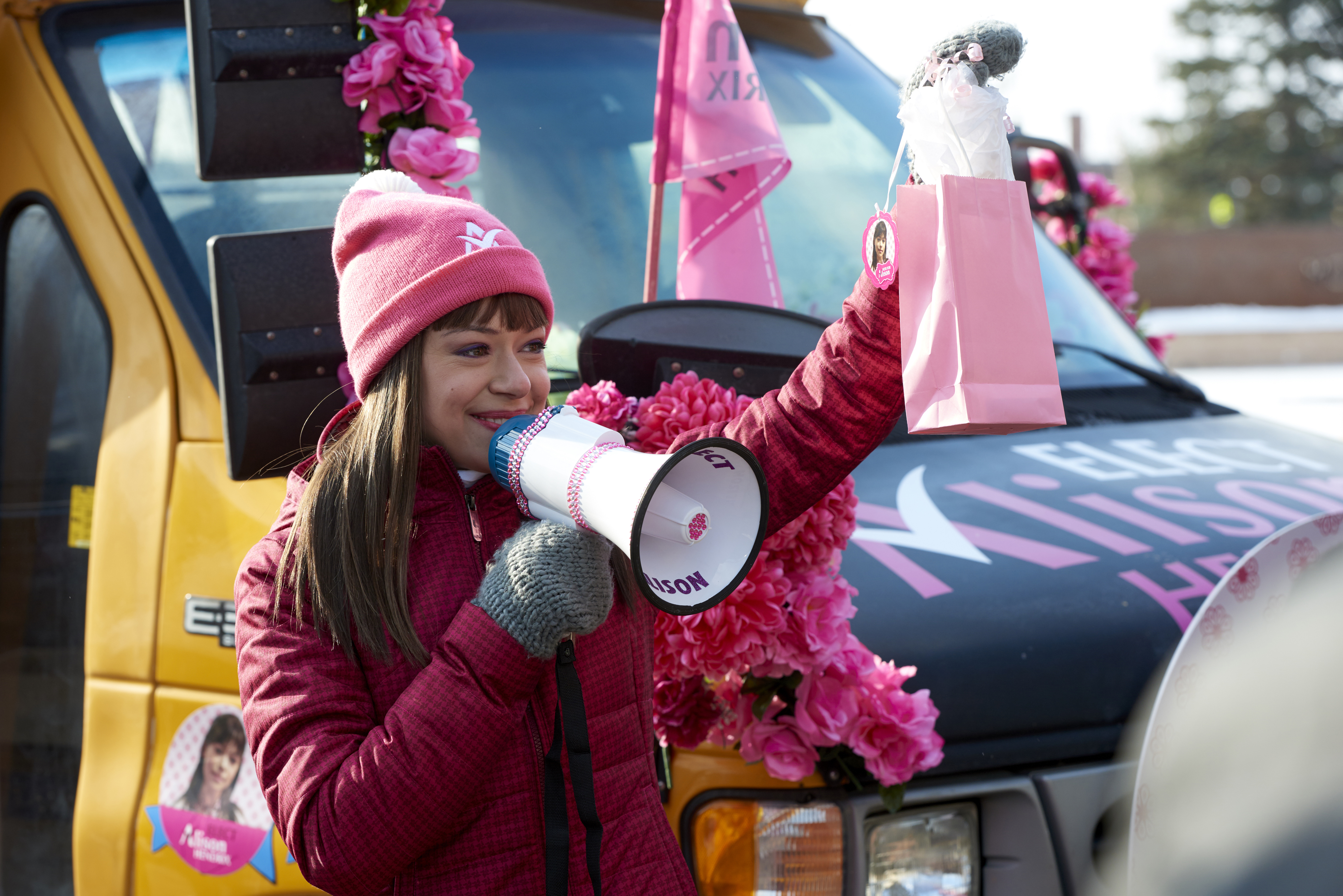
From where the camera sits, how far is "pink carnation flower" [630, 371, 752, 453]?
214cm

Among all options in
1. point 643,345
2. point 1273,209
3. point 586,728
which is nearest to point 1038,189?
point 643,345

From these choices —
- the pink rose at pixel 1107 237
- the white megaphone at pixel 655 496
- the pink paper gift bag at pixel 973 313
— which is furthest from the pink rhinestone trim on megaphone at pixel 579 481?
the pink rose at pixel 1107 237

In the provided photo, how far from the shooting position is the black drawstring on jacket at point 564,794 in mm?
1766

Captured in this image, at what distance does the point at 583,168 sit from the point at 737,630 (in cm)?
134

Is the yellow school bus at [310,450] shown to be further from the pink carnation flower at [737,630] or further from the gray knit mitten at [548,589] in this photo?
the gray knit mitten at [548,589]

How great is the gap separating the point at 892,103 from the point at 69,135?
1.97 meters

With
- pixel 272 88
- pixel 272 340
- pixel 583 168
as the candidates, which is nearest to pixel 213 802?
pixel 272 340

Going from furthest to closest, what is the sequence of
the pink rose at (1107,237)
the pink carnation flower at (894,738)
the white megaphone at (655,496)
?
the pink rose at (1107,237) < the pink carnation flower at (894,738) < the white megaphone at (655,496)

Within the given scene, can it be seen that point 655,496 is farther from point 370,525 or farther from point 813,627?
point 813,627

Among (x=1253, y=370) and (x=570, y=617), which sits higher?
(x=570, y=617)

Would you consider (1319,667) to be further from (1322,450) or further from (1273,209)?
(1273,209)

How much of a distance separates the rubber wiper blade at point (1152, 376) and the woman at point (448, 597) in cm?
156

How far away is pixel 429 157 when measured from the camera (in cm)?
250

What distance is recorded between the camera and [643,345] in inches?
96.3
